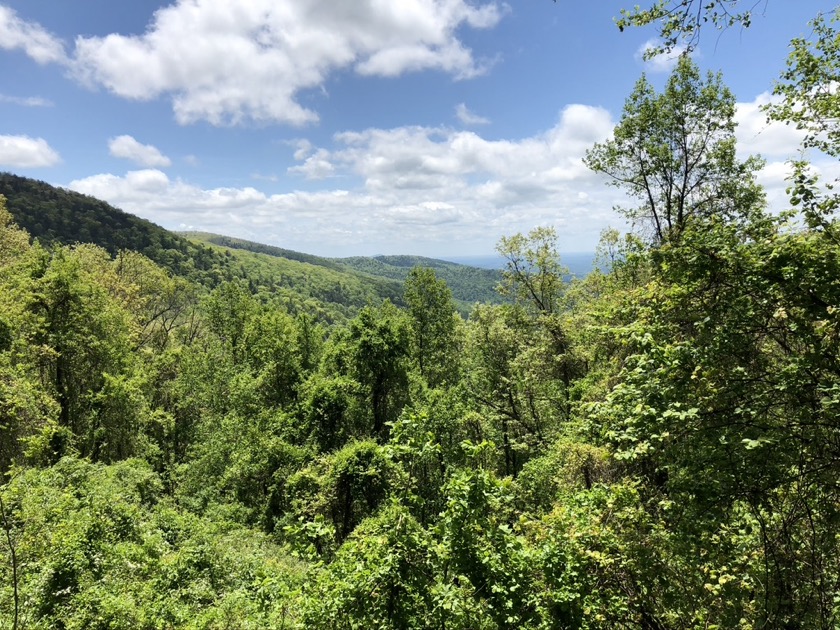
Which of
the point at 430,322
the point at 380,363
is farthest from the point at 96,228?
the point at 380,363

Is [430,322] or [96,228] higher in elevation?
[96,228]

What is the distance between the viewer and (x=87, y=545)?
1290 centimetres

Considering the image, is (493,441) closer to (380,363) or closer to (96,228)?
(380,363)

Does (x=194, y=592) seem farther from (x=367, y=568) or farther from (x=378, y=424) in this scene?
(x=378, y=424)

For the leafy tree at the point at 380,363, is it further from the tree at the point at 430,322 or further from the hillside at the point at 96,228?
the hillside at the point at 96,228

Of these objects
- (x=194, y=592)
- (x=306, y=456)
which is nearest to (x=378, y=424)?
(x=306, y=456)

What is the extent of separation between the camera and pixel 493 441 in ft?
50.6

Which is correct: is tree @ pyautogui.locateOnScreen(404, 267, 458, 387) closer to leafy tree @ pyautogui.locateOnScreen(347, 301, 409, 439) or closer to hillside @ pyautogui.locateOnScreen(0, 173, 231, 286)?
leafy tree @ pyautogui.locateOnScreen(347, 301, 409, 439)

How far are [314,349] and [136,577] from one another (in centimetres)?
1924

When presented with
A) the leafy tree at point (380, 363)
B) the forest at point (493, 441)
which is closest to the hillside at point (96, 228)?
the forest at point (493, 441)

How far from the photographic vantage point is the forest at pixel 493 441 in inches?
237

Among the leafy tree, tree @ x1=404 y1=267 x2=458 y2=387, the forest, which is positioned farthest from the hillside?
the leafy tree

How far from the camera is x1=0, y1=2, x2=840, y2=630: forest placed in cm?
601

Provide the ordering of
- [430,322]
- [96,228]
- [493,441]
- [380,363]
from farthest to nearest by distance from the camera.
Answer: [96,228], [430,322], [380,363], [493,441]
